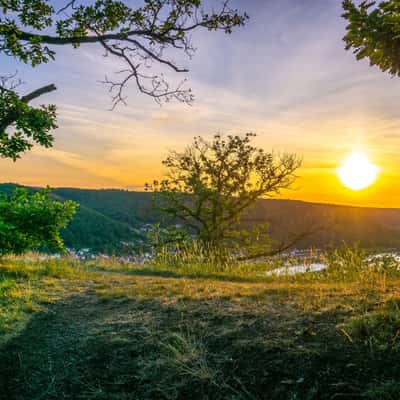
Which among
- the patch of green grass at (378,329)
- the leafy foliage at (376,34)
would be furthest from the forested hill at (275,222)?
the patch of green grass at (378,329)

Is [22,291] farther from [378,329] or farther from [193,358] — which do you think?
[378,329]

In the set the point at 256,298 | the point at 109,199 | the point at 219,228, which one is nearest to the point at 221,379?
the point at 256,298

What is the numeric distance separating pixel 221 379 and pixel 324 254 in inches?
299

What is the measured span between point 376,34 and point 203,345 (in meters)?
4.53

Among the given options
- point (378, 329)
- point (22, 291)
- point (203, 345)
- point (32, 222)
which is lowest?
point (22, 291)

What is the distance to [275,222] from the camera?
19.5 m

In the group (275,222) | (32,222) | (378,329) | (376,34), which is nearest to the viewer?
(378,329)

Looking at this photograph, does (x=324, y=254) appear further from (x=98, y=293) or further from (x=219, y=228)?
(x=219, y=228)

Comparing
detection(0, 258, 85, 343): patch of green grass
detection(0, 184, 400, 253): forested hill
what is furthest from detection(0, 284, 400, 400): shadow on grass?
detection(0, 184, 400, 253): forested hill

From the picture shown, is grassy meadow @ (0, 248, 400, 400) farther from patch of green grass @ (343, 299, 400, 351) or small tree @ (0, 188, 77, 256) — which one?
small tree @ (0, 188, 77, 256)

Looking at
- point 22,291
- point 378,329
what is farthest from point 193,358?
point 22,291

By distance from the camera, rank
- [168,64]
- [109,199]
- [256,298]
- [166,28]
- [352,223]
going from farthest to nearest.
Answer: [109,199], [352,223], [168,64], [166,28], [256,298]

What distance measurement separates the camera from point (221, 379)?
8.82 ft

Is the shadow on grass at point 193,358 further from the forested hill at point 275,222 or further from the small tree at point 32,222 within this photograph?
the forested hill at point 275,222
